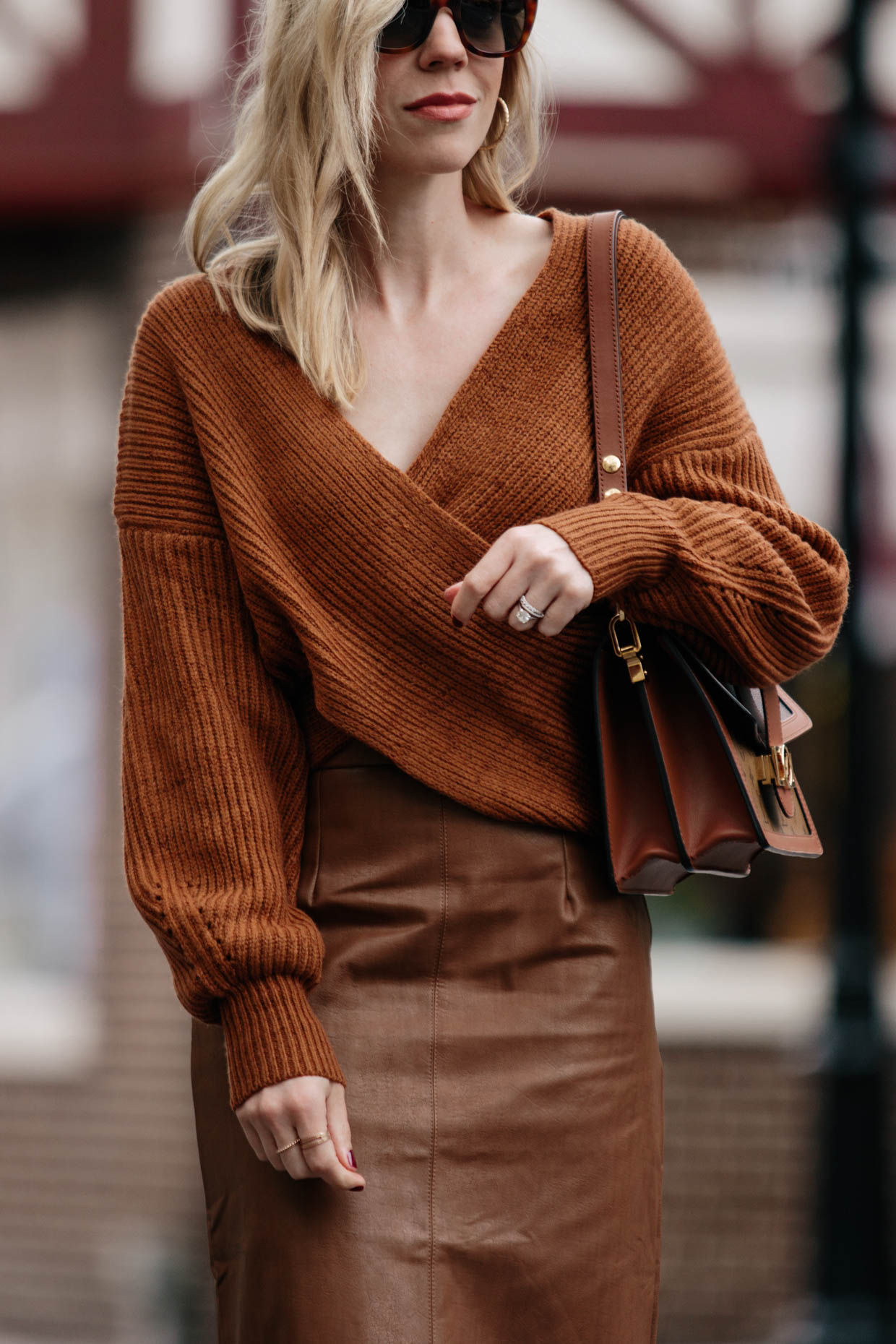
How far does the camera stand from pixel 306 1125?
180 cm

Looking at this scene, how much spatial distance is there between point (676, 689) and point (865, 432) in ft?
7.16

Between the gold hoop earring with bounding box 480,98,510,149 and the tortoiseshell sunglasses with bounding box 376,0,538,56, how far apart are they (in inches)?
7.2

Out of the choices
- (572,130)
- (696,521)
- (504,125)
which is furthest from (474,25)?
(572,130)

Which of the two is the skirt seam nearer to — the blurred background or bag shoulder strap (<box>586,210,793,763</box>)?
bag shoulder strap (<box>586,210,793,763</box>)

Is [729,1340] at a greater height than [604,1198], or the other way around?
[604,1198]

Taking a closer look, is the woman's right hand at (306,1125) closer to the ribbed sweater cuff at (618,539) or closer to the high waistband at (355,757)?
the high waistband at (355,757)

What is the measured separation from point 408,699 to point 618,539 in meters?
0.33

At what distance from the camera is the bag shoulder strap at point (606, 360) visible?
1.94 m

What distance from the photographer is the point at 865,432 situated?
153 inches

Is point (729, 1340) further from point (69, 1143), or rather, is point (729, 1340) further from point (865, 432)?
point (865, 432)

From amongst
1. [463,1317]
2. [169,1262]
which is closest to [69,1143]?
[169,1262]

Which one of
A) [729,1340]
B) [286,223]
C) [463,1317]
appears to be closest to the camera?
[463,1317]

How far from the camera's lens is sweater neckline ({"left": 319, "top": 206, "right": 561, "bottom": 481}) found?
195 centimetres

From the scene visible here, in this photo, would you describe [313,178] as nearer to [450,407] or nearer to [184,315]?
[184,315]
